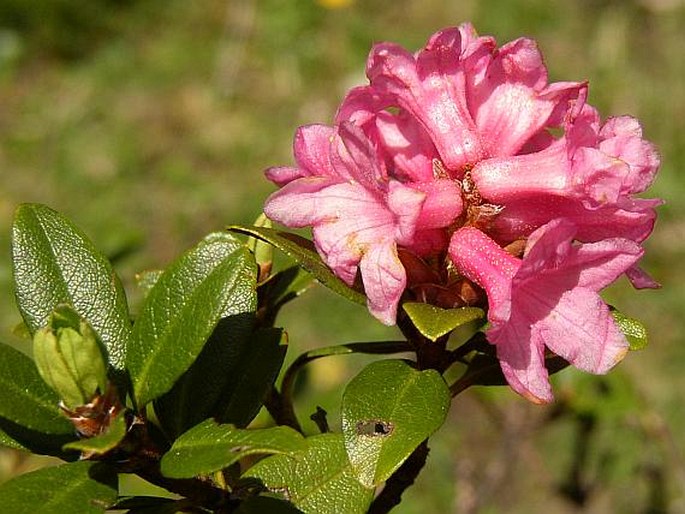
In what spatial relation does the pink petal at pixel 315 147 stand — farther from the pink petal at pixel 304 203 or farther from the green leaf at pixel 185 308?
the green leaf at pixel 185 308

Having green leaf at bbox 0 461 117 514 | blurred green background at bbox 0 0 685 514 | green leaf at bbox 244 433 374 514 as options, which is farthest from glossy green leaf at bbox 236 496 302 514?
blurred green background at bbox 0 0 685 514

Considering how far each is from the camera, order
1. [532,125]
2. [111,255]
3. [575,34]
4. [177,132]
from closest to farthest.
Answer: [532,125] < [111,255] < [177,132] < [575,34]

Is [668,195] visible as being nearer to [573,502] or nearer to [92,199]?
[573,502]

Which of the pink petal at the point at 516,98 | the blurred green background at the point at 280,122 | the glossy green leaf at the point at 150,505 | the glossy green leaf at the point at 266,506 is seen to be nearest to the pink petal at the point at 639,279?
the pink petal at the point at 516,98

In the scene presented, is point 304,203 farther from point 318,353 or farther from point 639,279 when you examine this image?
point 639,279

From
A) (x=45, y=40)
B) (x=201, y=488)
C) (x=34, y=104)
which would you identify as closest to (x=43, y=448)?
(x=201, y=488)

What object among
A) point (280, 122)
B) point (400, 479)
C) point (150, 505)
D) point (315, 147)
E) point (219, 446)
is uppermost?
point (315, 147)

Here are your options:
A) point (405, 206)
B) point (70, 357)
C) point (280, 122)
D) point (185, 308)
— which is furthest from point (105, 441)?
point (280, 122)
